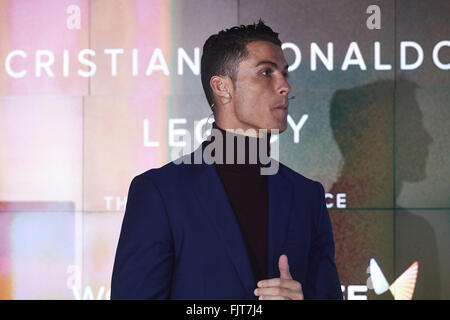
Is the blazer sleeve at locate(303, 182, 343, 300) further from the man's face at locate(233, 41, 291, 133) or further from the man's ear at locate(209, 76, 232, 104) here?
the man's ear at locate(209, 76, 232, 104)

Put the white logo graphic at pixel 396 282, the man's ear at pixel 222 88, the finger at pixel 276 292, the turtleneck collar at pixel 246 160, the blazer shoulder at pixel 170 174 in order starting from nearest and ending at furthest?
the finger at pixel 276 292, the blazer shoulder at pixel 170 174, the turtleneck collar at pixel 246 160, the man's ear at pixel 222 88, the white logo graphic at pixel 396 282

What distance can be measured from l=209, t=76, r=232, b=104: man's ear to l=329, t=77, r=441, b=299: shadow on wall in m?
1.32

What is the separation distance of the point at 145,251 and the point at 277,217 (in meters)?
0.54

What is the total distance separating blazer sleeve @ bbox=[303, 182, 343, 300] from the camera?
6.63ft

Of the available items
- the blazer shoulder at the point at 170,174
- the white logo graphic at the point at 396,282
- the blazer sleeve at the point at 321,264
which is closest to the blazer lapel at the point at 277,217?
the blazer sleeve at the point at 321,264

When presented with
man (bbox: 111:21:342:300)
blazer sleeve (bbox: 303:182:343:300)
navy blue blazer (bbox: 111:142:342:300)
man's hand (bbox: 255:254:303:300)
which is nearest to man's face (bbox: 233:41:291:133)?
man (bbox: 111:21:342:300)

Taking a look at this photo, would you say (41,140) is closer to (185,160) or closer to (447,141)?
(185,160)

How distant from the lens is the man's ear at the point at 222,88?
2223 mm

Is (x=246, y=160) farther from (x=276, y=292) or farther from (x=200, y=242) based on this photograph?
(x=276, y=292)

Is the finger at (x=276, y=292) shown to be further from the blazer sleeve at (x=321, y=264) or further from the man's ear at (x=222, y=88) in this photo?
the man's ear at (x=222, y=88)

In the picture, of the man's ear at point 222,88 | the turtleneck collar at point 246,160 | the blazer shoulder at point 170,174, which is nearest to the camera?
the blazer shoulder at point 170,174

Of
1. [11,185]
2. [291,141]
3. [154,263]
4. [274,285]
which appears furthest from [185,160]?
[11,185]

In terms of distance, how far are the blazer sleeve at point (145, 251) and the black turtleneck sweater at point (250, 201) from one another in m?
0.31

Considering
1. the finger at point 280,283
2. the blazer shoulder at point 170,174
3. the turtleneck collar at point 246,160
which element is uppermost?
the turtleneck collar at point 246,160
